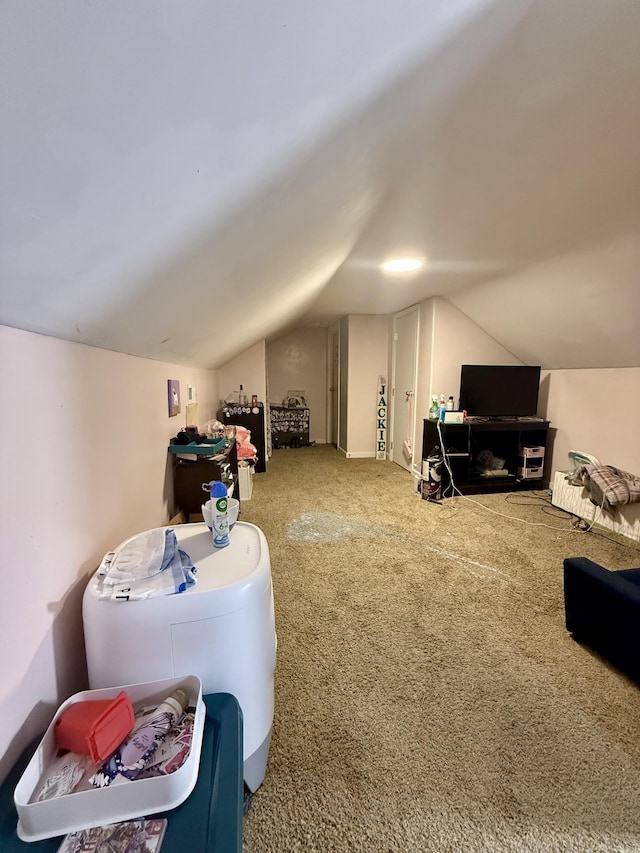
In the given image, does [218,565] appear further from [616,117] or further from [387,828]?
[616,117]

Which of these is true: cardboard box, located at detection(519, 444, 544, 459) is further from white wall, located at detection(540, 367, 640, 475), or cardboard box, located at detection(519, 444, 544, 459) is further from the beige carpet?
the beige carpet

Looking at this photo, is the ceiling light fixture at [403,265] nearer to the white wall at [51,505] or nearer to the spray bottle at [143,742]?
the white wall at [51,505]

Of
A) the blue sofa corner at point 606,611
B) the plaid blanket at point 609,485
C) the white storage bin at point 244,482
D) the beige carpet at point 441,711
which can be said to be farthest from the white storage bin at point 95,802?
the plaid blanket at point 609,485

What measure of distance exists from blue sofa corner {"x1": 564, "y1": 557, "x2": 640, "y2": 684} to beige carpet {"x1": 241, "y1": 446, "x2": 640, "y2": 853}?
0.08 m

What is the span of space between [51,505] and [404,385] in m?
4.23

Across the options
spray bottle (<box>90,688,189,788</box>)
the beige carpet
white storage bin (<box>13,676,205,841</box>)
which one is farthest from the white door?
white storage bin (<box>13,676,205,841</box>)

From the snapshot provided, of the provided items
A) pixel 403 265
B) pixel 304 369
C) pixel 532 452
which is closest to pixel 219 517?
pixel 403 265

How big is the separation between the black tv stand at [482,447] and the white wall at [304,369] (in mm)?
3061

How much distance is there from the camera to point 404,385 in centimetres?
476

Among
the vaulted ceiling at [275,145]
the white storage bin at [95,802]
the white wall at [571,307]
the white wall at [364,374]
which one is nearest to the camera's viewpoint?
the vaulted ceiling at [275,145]

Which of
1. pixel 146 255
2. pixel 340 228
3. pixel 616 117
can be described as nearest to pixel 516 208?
pixel 616 117

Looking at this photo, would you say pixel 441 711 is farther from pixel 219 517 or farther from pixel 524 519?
pixel 524 519

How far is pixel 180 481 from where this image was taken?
2.39 metres

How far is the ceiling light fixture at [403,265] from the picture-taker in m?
2.79
